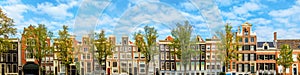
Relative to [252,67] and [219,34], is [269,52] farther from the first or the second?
[219,34]

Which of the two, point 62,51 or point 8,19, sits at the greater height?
point 8,19

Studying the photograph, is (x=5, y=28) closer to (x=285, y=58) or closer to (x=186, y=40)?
(x=186, y=40)

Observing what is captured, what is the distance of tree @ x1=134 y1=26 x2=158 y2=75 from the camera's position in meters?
11.6

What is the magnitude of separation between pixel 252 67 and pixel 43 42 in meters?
14.8

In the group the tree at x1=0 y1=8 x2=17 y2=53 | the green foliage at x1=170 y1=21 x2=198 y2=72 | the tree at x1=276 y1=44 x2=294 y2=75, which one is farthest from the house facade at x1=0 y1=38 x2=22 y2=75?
the green foliage at x1=170 y1=21 x2=198 y2=72

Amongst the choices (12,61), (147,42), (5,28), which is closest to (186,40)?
(147,42)

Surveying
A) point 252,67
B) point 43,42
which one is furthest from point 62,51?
point 252,67

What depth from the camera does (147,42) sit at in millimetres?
13172

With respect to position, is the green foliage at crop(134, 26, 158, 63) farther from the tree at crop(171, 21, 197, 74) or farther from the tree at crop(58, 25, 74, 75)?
the tree at crop(58, 25, 74, 75)

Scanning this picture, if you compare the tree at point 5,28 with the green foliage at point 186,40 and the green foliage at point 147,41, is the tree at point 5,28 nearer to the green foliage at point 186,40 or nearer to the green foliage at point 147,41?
the green foliage at point 147,41

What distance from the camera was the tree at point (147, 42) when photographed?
38.1 feet

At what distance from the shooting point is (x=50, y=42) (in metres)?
23.0

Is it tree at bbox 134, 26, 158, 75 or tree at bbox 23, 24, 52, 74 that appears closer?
tree at bbox 134, 26, 158, 75

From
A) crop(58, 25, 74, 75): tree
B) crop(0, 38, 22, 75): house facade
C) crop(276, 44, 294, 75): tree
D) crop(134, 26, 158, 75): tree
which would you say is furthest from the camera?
crop(0, 38, 22, 75): house facade
